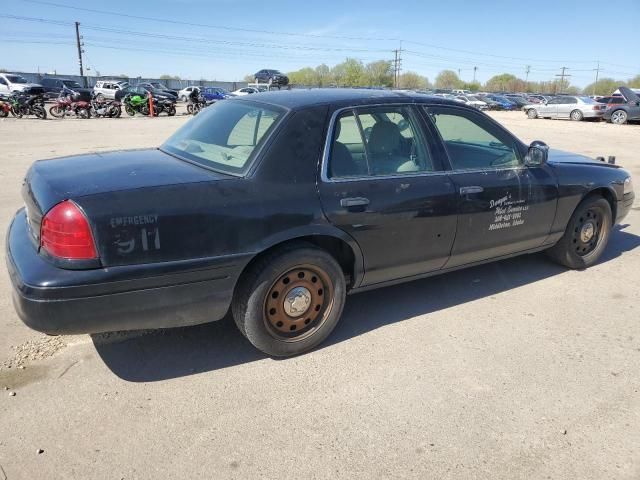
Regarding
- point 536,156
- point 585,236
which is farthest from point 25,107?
point 585,236

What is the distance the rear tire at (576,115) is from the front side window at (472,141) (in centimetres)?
2852

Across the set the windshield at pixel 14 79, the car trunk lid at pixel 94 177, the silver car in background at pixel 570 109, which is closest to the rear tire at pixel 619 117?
the silver car in background at pixel 570 109

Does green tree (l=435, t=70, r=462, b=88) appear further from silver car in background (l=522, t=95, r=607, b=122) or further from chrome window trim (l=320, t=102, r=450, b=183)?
chrome window trim (l=320, t=102, r=450, b=183)

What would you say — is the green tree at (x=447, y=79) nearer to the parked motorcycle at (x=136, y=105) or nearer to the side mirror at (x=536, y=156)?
the parked motorcycle at (x=136, y=105)

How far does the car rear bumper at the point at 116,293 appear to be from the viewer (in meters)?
2.49

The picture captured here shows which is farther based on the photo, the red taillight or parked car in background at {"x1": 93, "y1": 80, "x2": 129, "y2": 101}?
parked car in background at {"x1": 93, "y1": 80, "x2": 129, "y2": 101}

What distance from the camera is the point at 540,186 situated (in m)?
4.17

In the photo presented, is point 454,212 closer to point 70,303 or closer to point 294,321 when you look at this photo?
point 294,321

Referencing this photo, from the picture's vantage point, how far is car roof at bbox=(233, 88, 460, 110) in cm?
334

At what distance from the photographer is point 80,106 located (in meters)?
23.7

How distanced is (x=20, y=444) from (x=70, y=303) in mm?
698

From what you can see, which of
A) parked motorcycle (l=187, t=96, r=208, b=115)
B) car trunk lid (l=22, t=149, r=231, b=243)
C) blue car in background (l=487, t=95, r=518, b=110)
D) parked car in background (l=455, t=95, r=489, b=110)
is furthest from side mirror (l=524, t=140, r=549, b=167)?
blue car in background (l=487, t=95, r=518, b=110)

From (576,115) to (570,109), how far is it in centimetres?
59

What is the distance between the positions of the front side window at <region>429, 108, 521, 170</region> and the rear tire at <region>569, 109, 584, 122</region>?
28.5 meters
